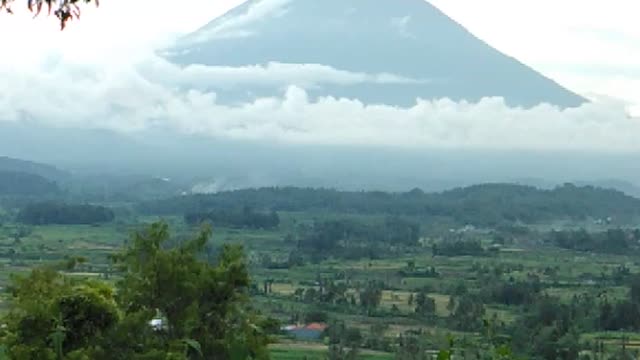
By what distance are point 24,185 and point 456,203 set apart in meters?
51.6

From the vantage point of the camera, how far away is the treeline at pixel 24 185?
125m

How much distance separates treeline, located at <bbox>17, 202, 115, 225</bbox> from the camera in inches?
3236

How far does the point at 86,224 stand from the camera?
81.2 m

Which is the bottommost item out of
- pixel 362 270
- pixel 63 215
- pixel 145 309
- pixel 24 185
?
pixel 362 270

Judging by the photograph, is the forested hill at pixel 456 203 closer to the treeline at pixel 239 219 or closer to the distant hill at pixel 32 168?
the treeline at pixel 239 219

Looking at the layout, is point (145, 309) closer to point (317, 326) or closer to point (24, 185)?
point (317, 326)

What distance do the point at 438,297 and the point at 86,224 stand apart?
127ft

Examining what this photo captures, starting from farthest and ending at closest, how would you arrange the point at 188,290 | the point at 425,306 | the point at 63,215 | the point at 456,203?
the point at 456,203 < the point at 63,215 < the point at 425,306 < the point at 188,290

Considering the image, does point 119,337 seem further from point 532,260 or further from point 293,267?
point 532,260

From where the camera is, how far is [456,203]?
110 m

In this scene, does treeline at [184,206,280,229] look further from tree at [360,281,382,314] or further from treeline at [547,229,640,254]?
tree at [360,281,382,314]

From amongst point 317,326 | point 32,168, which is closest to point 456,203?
point 317,326

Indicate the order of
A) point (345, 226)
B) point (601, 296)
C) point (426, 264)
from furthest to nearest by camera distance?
1. point (345, 226)
2. point (426, 264)
3. point (601, 296)

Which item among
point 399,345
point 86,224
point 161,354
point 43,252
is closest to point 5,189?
point 86,224
